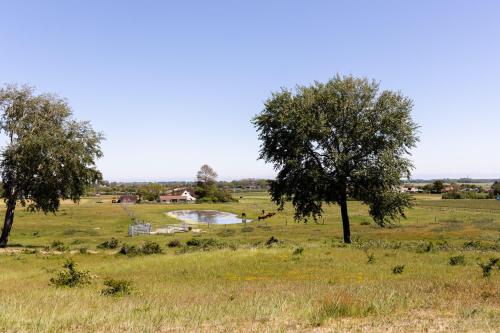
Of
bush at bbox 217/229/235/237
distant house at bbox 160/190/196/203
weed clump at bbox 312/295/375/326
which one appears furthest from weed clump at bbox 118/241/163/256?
distant house at bbox 160/190/196/203

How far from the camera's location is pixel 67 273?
2034cm

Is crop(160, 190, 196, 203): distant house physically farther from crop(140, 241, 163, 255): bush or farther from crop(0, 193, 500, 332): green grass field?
crop(0, 193, 500, 332): green grass field

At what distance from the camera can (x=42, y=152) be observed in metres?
37.9

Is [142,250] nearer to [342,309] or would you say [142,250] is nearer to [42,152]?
[42,152]

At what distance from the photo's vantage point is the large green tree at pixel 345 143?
3650 centimetres

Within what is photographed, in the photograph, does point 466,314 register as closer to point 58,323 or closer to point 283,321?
point 283,321

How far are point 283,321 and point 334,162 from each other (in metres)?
28.0

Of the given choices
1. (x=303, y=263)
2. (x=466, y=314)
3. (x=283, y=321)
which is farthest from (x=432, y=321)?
(x=303, y=263)

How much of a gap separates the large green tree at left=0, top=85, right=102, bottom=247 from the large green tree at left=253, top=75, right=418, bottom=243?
61.2 ft

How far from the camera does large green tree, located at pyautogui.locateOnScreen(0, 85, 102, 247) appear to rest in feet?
123

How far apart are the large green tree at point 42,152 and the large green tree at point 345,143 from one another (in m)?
18.7

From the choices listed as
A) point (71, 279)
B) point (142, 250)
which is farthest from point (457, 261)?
point (142, 250)

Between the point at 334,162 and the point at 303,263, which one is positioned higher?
the point at 334,162

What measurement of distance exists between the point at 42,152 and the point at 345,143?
2811cm
